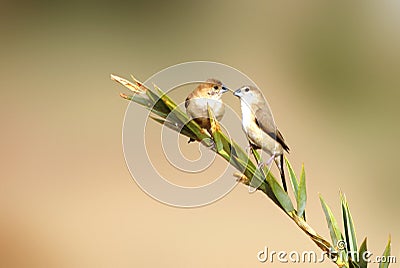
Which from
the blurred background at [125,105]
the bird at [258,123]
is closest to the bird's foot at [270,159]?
the bird at [258,123]

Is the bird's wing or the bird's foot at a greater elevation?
the bird's wing

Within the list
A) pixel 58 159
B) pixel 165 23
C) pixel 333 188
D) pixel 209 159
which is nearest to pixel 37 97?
pixel 58 159

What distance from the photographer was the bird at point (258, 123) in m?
0.13

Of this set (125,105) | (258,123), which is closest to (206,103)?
(258,123)

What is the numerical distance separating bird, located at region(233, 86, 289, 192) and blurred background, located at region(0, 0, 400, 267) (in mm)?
723

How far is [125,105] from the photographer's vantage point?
0.89 m

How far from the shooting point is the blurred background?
87cm

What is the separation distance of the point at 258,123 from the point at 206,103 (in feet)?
0.05

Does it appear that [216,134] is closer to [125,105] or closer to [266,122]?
[266,122]

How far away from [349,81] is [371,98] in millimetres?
57

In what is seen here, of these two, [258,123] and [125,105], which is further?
[125,105]

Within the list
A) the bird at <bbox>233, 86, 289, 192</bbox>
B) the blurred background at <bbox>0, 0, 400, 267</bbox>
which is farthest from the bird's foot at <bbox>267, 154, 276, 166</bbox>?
the blurred background at <bbox>0, 0, 400, 267</bbox>

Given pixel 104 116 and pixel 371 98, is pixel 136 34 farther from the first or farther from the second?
pixel 371 98

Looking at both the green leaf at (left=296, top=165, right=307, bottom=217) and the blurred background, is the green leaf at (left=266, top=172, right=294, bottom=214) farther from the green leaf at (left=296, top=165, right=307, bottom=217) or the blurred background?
the blurred background
